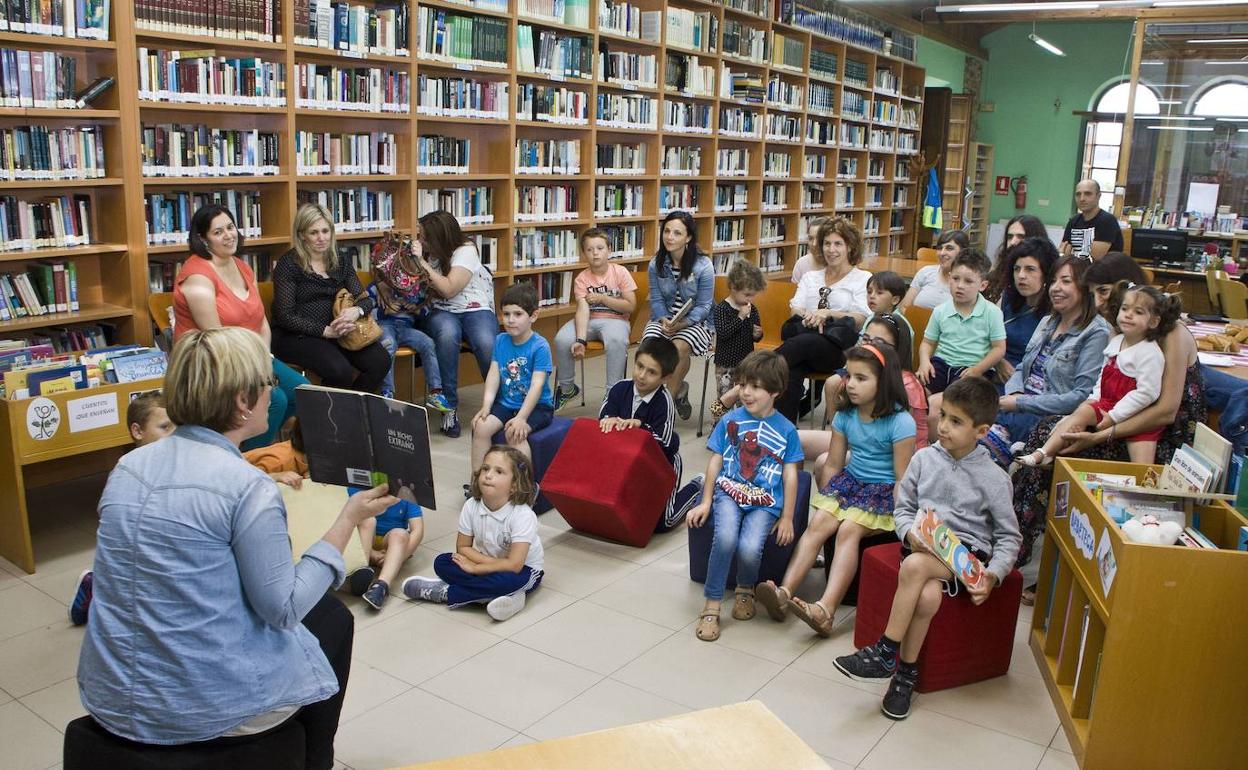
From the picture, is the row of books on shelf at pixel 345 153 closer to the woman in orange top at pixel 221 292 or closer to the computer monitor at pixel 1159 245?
the woman in orange top at pixel 221 292

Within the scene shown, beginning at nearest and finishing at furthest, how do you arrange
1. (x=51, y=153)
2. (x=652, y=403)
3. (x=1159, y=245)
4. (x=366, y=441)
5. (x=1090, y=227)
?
(x=366, y=441) → (x=652, y=403) → (x=51, y=153) → (x=1090, y=227) → (x=1159, y=245)

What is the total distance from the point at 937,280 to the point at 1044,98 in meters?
11.0

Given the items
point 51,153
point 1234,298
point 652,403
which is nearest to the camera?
point 652,403

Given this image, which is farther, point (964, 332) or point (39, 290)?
Answer: point (964, 332)

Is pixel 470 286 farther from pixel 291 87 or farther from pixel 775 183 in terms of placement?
pixel 775 183

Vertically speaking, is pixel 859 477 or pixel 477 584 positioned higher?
pixel 859 477

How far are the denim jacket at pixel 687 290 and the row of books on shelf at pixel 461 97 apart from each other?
1504mm

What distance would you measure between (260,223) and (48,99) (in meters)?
1.27

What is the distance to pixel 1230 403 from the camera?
3.93 metres

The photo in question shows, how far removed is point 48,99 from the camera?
437cm

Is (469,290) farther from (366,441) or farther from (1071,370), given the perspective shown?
(366,441)

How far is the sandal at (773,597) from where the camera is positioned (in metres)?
3.39

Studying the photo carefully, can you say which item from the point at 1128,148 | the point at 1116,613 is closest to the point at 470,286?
the point at 1116,613

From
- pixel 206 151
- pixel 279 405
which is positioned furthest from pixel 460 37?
pixel 279 405
